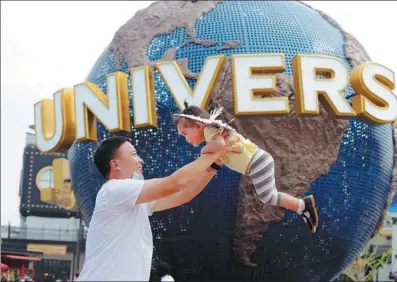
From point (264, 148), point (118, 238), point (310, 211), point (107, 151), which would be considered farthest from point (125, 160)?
point (264, 148)

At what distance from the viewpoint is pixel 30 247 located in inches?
1574

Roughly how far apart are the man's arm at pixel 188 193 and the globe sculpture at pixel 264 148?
4.48 metres

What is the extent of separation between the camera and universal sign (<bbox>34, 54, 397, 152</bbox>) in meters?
8.79

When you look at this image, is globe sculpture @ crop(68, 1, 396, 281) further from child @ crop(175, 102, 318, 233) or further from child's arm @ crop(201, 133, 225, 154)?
child's arm @ crop(201, 133, 225, 154)

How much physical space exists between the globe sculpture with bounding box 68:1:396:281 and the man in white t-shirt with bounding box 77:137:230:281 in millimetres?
4802

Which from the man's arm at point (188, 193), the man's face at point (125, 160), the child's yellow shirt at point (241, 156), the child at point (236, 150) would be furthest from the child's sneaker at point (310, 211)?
the man's face at point (125, 160)

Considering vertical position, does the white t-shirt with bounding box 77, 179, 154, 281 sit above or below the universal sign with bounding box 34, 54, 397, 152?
below

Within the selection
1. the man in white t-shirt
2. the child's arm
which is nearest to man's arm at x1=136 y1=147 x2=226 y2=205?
the man in white t-shirt

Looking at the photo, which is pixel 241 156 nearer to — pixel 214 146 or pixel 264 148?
pixel 214 146

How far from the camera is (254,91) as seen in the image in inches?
348

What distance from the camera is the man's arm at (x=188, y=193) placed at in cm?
416

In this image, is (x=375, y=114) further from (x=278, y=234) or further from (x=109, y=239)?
(x=109, y=239)

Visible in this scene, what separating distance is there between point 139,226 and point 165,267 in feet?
6.48

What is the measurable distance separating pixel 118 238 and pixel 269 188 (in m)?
→ 1.21
